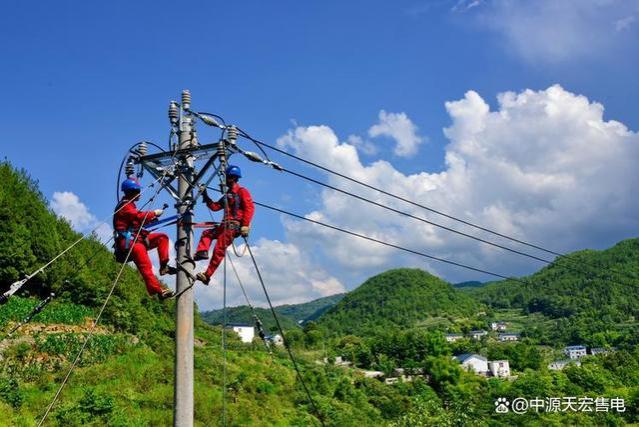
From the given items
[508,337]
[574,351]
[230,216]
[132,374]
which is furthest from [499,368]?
[230,216]

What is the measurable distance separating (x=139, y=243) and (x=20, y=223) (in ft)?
81.8

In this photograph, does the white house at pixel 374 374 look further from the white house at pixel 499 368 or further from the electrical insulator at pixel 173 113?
the electrical insulator at pixel 173 113

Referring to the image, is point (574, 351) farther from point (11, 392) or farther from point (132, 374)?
point (11, 392)

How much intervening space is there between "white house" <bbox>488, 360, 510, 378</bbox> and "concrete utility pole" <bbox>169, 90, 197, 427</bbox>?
91.3 meters

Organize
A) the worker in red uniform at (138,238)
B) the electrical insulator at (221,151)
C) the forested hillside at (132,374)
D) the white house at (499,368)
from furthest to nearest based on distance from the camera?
the white house at (499,368), the forested hillside at (132,374), the worker in red uniform at (138,238), the electrical insulator at (221,151)

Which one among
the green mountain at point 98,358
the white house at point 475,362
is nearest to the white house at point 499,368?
the white house at point 475,362

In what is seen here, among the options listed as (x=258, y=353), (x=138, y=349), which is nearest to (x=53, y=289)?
(x=138, y=349)

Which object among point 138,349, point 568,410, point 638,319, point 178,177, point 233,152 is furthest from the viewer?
point 638,319

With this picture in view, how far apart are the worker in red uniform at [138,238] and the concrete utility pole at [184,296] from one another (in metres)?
0.69

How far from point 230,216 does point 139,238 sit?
1.25 metres

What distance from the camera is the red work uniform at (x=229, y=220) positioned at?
7.46m

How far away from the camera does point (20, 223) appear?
29.1 meters

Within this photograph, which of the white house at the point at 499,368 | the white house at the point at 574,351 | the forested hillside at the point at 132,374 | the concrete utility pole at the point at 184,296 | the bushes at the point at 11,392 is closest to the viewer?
the concrete utility pole at the point at 184,296

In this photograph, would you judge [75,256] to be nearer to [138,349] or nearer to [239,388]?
[138,349]
